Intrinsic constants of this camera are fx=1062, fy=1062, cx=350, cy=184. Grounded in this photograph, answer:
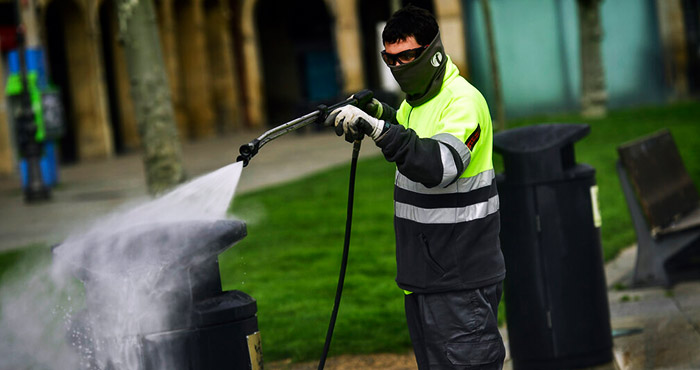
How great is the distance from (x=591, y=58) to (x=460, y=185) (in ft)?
60.3

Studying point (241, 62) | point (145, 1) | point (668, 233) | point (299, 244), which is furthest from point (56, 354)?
point (241, 62)

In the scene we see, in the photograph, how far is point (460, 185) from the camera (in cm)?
371

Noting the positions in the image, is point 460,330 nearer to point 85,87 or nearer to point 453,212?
point 453,212

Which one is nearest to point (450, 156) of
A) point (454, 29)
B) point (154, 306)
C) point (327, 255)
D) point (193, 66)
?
point (154, 306)

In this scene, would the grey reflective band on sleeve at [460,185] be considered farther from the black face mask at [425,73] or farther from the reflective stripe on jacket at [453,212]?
the black face mask at [425,73]

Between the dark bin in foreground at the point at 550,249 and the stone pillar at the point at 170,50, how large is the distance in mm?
22371

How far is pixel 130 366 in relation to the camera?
361 centimetres

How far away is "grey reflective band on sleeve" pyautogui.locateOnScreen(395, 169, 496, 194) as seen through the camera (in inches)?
146

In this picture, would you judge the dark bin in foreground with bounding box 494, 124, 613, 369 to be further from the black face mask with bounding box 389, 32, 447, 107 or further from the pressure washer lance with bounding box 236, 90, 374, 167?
the pressure washer lance with bounding box 236, 90, 374, 167

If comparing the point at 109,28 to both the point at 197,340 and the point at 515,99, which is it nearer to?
the point at 515,99

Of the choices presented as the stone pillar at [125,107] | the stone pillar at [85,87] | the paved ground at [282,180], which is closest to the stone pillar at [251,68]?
the paved ground at [282,180]

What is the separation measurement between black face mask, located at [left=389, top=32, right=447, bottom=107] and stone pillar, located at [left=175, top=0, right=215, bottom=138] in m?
25.9

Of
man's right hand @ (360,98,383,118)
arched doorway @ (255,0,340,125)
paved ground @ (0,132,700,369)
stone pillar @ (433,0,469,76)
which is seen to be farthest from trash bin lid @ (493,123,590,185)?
arched doorway @ (255,0,340,125)

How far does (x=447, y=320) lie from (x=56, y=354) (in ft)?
5.35
